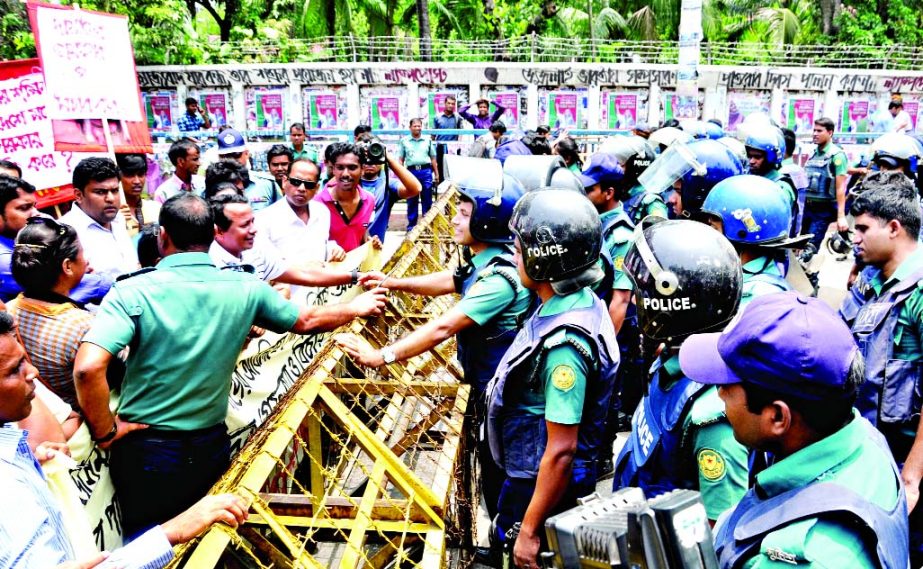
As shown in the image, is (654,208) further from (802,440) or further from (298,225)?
(802,440)

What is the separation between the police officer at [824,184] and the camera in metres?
7.97

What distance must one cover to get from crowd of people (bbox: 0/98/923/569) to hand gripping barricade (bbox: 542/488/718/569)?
0.28 meters

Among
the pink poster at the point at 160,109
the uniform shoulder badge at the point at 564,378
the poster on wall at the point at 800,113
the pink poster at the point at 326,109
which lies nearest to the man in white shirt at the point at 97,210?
the uniform shoulder badge at the point at 564,378

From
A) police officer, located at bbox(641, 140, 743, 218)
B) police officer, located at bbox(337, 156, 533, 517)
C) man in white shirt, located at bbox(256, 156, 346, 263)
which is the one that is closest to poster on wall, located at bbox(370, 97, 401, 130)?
man in white shirt, located at bbox(256, 156, 346, 263)

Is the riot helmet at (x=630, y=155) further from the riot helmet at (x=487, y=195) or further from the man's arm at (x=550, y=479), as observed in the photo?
the man's arm at (x=550, y=479)

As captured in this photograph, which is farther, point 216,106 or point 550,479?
point 216,106

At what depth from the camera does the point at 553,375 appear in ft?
8.25

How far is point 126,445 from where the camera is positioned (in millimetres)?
3027

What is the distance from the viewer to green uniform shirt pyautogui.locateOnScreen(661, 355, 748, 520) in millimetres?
1958

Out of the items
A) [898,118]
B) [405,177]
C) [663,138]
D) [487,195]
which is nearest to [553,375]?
[487,195]

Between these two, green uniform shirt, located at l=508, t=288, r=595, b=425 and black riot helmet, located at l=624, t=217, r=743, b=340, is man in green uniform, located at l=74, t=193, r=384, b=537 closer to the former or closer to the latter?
green uniform shirt, located at l=508, t=288, r=595, b=425

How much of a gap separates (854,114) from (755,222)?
1873 centimetres

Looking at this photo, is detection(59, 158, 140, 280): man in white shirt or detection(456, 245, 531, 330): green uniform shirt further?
detection(59, 158, 140, 280): man in white shirt

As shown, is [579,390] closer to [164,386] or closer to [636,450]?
[636,450]
